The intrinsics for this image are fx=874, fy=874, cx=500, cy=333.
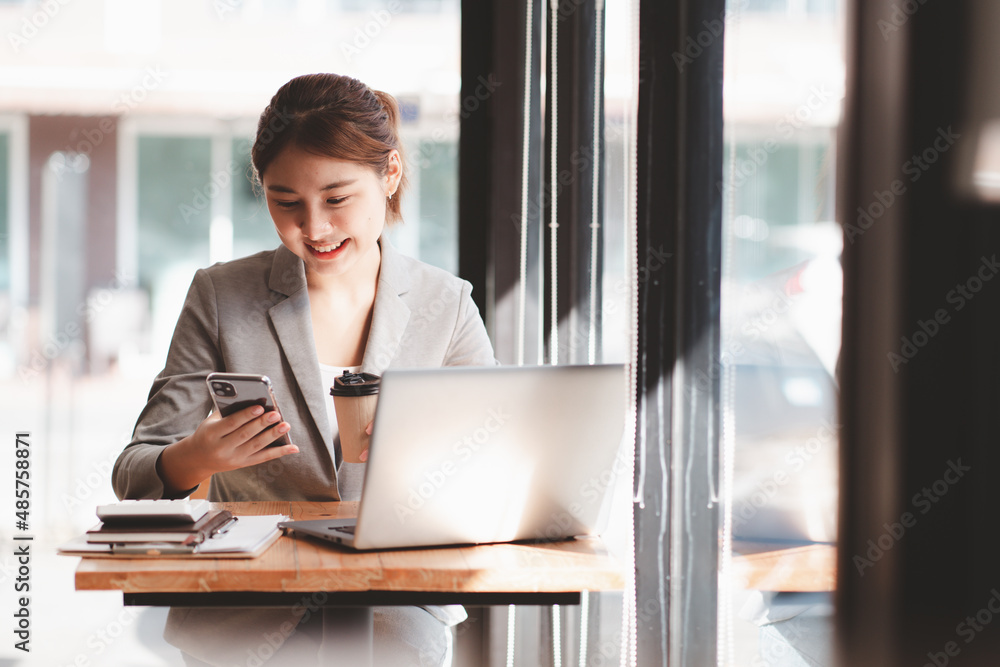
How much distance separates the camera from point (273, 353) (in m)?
1.73

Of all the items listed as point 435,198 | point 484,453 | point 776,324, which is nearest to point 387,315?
point 484,453

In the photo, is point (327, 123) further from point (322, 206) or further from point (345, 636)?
point (345, 636)

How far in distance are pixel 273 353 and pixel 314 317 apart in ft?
0.43

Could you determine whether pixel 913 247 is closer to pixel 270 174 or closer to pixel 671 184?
pixel 671 184

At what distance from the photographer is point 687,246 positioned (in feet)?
4.48

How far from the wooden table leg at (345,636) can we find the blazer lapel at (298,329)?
47cm

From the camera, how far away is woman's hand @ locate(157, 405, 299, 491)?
4.25 ft

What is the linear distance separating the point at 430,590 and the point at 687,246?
2.13 ft

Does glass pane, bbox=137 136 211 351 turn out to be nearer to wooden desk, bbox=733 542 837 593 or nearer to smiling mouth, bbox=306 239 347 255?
smiling mouth, bbox=306 239 347 255

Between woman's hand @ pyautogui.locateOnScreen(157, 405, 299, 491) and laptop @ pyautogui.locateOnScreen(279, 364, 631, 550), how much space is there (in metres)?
0.15

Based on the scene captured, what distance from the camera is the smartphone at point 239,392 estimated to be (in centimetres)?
126

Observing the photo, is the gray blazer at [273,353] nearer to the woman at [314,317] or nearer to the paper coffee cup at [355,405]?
the woman at [314,317]

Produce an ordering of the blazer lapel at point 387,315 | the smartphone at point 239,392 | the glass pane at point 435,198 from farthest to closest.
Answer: the glass pane at point 435,198, the blazer lapel at point 387,315, the smartphone at point 239,392

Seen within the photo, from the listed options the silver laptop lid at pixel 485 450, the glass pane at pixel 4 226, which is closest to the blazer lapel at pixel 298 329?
the silver laptop lid at pixel 485 450
